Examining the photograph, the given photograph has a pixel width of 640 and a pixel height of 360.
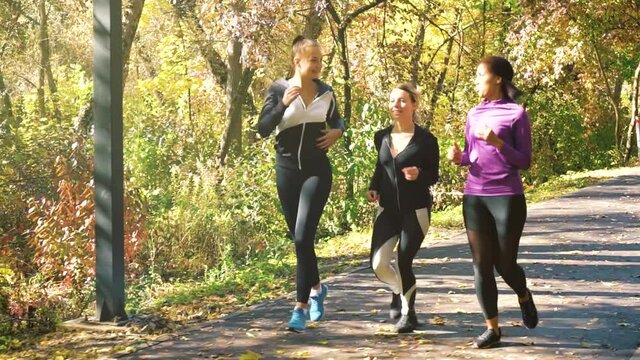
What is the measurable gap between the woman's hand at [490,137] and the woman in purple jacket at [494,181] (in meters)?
0.01

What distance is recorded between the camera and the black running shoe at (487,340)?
638 centimetres

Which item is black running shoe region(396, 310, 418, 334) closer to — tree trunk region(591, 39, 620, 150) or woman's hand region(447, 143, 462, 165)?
woman's hand region(447, 143, 462, 165)

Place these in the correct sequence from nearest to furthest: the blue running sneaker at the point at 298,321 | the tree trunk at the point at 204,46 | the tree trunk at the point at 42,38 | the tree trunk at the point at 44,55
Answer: the blue running sneaker at the point at 298,321, the tree trunk at the point at 204,46, the tree trunk at the point at 42,38, the tree trunk at the point at 44,55

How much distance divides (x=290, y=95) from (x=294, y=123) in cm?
22

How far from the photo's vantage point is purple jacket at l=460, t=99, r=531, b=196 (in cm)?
621

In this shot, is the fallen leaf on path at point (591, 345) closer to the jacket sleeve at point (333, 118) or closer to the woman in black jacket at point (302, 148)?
the woman in black jacket at point (302, 148)

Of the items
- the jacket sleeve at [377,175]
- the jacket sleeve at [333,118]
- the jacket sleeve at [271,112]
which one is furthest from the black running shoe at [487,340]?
the jacket sleeve at [271,112]

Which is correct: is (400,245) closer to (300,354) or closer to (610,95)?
(300,354)

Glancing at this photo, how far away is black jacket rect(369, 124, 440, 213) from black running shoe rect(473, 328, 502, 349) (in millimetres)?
1016

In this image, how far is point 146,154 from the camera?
56.6 feet

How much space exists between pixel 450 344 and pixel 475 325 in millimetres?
689

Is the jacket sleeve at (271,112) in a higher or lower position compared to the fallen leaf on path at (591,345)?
higher

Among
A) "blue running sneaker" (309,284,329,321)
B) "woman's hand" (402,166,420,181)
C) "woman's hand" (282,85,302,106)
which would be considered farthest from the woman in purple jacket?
"blue running sneaker" (309,284,329,321)

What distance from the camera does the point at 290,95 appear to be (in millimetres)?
6980
